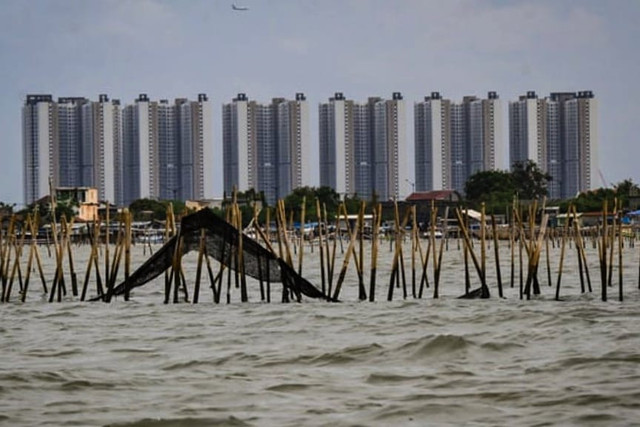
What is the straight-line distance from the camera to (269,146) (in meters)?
126

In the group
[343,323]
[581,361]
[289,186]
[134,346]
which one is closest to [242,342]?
[134,346]

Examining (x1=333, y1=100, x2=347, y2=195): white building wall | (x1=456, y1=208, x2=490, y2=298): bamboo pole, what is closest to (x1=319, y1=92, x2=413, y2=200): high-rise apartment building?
(x1=333, y1=100, x2=347, y2=195): white building wall

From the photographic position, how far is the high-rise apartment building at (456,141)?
125 metres

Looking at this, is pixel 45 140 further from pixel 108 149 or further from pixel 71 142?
pixel 108 149

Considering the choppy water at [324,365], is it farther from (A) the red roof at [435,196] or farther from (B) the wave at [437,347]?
(A) the red roof at [435,196]

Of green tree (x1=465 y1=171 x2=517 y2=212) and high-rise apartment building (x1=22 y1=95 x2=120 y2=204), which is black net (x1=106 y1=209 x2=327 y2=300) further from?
high-rise apartment building (x1=22 y1=95 x2=120 y2=204)

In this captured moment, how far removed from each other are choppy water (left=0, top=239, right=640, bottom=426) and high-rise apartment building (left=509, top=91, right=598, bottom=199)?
109 meters

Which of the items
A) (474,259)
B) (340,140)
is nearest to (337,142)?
(340,140)

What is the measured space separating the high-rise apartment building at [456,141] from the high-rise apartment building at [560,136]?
9.38 feet

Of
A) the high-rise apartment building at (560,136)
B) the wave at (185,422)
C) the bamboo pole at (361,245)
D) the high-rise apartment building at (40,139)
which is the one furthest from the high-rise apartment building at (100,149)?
the wave at (185,422)

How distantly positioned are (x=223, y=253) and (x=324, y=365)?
693 centimetres

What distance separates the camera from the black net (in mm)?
17141

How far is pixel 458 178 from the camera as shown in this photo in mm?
125688

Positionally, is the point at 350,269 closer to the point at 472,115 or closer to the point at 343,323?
the point at 343,323
